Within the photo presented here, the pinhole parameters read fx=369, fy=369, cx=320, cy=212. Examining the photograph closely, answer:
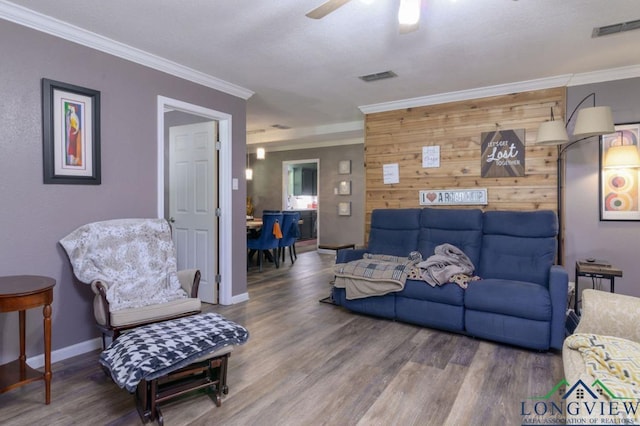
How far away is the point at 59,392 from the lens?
2256 mm

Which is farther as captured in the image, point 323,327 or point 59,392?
point 323,327

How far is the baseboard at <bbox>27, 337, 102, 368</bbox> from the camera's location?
258 cm

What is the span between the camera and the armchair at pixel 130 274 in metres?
2.41

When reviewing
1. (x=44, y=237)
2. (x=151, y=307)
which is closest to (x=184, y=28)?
(x=44, y=237)

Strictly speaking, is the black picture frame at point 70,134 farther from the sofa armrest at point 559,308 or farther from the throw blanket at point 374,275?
the sofa armrest at point 559,308

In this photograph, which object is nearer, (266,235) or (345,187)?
(266,235)

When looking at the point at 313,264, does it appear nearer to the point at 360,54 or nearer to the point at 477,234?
the point at 477,234

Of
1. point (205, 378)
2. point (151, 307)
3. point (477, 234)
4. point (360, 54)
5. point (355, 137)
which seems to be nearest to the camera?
point (205, 378)

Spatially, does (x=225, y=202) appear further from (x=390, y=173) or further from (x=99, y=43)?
(x=390, y=173)

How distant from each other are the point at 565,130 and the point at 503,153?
25.4 inches

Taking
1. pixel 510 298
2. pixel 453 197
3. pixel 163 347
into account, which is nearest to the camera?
pixel 163 347

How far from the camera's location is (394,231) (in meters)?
4.22

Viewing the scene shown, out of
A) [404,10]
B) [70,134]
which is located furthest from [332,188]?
[404,10]

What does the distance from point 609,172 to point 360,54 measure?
263cm
